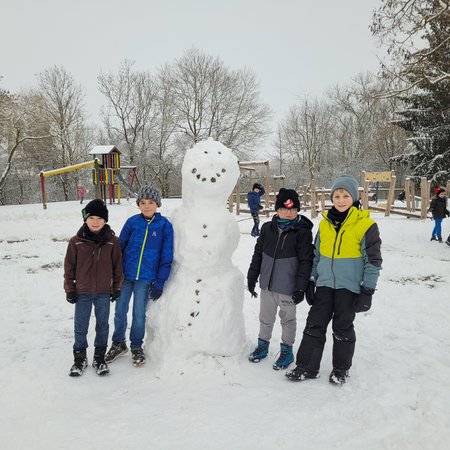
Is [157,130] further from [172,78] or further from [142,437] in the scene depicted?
[142,437]

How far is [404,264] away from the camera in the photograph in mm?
7441

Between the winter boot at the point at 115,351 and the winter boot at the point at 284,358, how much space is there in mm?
1391

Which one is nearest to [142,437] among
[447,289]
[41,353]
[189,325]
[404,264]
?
[189,325]

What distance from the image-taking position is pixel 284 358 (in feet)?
10.6

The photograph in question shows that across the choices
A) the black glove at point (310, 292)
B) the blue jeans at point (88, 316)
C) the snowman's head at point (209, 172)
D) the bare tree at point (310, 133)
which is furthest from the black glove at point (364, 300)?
the bare tree at point (310, 133)

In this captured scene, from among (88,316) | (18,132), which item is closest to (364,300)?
(88,316)

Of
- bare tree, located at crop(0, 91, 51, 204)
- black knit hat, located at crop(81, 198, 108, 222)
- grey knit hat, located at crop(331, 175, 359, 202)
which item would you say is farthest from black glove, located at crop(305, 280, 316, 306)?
bare tree, located at crop(0, 91, 51, 204)

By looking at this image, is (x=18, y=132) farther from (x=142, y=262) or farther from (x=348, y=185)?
(x=348, y=185)

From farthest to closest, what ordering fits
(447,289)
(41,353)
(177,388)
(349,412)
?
(447,289), (41,353), (177,388), (349,412)

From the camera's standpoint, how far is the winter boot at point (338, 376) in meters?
2.93

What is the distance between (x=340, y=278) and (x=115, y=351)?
6.90 ft

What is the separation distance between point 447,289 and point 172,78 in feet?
94.6

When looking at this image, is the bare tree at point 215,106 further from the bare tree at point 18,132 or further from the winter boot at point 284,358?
the winter boot at point 284,358

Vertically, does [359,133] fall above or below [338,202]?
above
